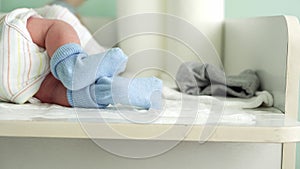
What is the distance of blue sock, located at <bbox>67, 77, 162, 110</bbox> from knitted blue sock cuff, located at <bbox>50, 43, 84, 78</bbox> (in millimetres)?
48

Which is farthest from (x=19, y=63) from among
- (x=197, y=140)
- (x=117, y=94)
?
(x=197, y=140)

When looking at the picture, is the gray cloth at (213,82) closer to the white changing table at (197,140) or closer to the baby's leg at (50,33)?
the white changing table at (197,140)

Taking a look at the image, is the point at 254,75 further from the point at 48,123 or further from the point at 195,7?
the point at 48,123

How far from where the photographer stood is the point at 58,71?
682 mm

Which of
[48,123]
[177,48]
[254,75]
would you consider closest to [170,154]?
[48,123]

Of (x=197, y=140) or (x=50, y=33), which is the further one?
(x=50, y=33)

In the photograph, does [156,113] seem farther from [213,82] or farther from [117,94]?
[213,82]

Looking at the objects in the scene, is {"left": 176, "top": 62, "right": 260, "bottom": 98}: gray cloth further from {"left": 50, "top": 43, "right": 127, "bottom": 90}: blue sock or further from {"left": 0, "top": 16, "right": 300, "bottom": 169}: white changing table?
{"left": 50, "top": 43, "right": 127, "bottom": 90}: blue sock

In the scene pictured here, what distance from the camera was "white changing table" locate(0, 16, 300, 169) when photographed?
0.55 metres

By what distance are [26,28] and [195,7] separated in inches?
17.3

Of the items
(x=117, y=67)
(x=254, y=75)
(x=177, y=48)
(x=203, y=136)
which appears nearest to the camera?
(x=203, y=136)

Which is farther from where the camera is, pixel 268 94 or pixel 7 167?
pixel 268 94

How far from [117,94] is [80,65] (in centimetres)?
7

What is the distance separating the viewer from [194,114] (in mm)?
622
